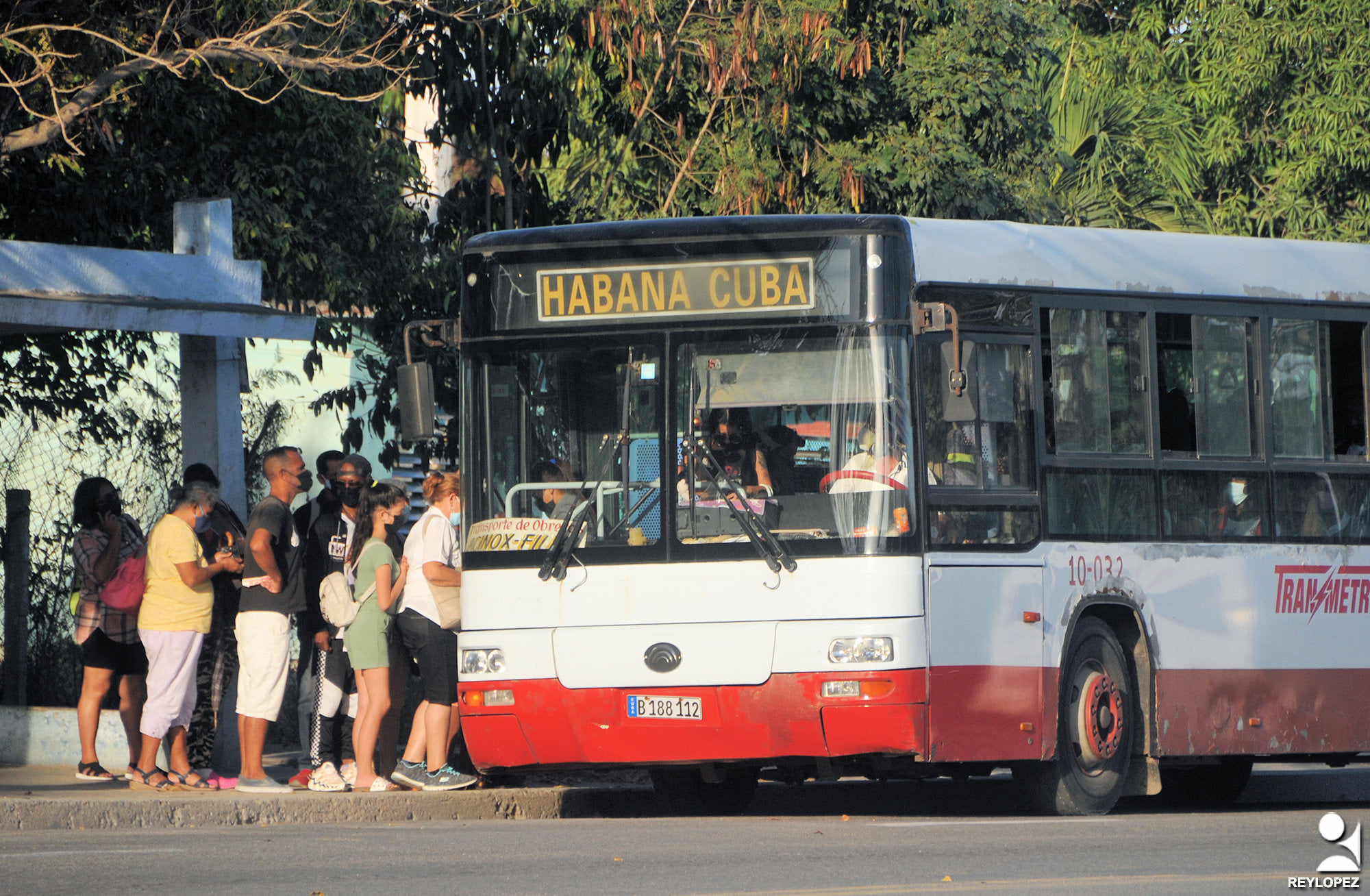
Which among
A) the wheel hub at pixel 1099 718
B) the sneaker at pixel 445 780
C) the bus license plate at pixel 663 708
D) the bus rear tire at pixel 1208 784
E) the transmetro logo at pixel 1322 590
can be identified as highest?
the transmetro logo at pixel 1322 590

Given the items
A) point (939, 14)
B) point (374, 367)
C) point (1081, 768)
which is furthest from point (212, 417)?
point (939, 14)

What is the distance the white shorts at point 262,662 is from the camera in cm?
1126

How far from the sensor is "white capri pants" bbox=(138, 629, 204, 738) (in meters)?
11.2

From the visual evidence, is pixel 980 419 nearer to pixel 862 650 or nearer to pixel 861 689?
pixel 862 650

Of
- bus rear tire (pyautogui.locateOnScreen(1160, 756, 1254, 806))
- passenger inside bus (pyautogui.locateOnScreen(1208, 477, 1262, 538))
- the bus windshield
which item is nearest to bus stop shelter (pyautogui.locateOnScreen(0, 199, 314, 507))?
the bus windshield

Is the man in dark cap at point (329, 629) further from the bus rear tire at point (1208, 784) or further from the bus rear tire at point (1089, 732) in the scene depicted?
the bus rear tire at point (1208, 784)

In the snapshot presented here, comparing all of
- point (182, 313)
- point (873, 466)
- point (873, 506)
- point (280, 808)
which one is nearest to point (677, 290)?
point (873, 466)

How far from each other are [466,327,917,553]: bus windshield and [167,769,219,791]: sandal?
2.44 metres

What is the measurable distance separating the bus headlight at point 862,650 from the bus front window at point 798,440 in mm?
423

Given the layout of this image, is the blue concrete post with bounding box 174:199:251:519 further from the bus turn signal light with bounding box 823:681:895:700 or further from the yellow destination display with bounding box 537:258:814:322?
the bus turn signal light with bounding box 823:681:895:700

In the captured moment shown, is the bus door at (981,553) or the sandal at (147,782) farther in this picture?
the sandal at (147,782)

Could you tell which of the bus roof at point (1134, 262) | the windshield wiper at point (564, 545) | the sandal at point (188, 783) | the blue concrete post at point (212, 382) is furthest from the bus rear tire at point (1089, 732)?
the blue concrete post at point (212, 382)

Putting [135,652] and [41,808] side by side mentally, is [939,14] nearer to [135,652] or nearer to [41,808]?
[135,652]

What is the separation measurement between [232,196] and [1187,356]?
296 inches
